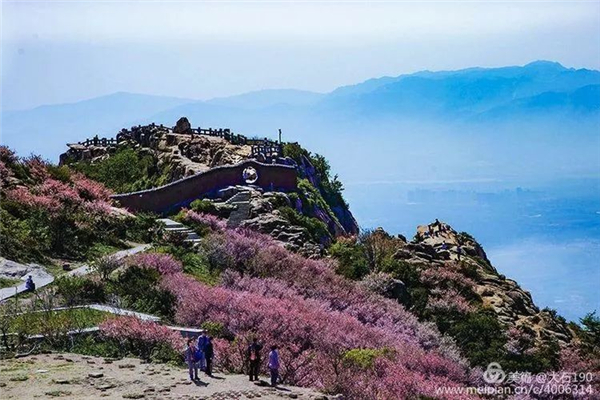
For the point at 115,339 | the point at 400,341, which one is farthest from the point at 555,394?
the point at 115,339

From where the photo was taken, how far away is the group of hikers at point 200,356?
20031mm

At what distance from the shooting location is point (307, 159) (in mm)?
76938

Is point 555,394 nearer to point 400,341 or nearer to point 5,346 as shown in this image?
point 400,341

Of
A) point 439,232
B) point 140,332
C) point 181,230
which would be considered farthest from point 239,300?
point 439,232

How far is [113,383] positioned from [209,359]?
7.68 feet

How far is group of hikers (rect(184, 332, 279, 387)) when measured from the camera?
20062mm

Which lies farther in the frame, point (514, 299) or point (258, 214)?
point (258, 214)

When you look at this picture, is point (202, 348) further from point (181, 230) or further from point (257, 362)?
point (181, 230)

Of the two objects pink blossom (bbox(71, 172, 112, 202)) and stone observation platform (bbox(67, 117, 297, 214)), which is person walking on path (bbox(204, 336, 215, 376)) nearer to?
pink blossom (bbox(71, 172, 112, 202))

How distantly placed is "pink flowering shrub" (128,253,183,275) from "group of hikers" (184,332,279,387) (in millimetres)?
10098

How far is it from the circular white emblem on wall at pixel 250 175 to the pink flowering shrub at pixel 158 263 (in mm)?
19659

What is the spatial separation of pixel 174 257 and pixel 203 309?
8.59 metres

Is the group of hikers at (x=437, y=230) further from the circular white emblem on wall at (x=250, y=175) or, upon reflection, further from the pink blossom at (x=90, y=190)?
the pink blossom at (x=90, y=190)

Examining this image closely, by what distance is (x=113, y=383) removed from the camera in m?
19.6
